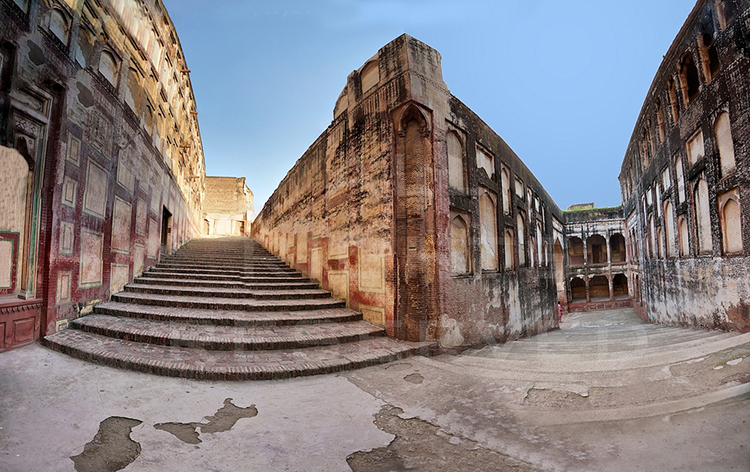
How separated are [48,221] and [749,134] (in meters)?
12.4

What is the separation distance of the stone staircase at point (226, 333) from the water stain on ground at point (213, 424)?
0.79 metres

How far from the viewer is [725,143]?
7.39m

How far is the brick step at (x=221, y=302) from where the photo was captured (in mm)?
6633

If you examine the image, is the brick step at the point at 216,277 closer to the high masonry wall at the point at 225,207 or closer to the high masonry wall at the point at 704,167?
the high masonry wall at the point at 704,167

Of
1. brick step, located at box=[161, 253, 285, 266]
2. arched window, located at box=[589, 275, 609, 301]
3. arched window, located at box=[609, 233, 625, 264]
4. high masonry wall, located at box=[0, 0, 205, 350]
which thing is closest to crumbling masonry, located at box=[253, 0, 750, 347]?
brick step, located at box=[161, 253, 285, 266]

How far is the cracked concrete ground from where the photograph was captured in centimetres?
239

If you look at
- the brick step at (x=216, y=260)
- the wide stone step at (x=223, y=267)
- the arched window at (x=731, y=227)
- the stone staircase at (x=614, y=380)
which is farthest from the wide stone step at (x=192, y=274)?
the arched window at (x=731, y=227)

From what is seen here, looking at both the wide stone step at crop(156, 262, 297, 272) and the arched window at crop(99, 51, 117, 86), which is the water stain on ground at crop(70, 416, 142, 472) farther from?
the wide stone step at crop(156, 262, 297, 272)

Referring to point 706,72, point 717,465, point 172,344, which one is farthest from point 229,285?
point 706,72

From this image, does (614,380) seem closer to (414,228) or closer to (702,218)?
(414,228)

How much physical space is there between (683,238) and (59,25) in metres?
16.0

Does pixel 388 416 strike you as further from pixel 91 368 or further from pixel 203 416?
pixel 91 368

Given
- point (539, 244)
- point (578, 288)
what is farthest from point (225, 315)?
point (578, 288)

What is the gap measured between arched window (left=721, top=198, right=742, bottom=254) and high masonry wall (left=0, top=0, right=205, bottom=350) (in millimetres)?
12851
